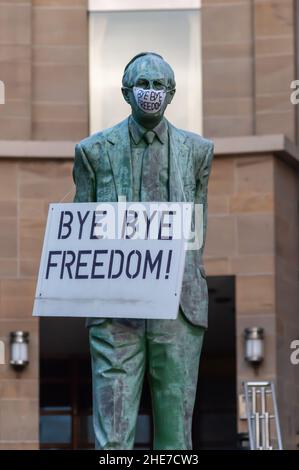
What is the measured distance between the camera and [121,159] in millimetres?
10055

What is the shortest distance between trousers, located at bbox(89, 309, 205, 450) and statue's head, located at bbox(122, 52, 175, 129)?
39.1 inches

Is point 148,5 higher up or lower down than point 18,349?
higher up

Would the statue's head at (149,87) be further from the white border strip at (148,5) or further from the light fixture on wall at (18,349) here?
the white border strip at (148,5)

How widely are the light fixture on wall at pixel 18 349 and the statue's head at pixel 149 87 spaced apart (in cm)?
1683

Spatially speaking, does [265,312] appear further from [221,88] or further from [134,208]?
[134,208]

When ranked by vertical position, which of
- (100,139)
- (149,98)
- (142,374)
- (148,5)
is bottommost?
(142,374)

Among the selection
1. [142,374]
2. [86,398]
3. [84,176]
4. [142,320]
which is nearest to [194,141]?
[84,176]

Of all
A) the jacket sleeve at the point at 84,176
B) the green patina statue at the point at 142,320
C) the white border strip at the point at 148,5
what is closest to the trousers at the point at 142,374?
the green patina statue at the point at 142,320

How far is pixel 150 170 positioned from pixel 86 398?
850 inches

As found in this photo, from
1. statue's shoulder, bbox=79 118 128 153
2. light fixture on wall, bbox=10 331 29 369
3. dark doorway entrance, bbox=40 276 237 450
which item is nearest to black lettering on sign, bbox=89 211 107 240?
statue's shoulder, bbox=79 118 128 153

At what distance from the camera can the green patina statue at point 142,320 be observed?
9.72 metres

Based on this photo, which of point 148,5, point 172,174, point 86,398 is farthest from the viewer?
point 86,398

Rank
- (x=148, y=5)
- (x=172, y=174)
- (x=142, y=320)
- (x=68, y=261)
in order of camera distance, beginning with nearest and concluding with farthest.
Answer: (x=142, y=320) < (x=68, y=261) < (x=172, y=174) < (x=148, y=5)

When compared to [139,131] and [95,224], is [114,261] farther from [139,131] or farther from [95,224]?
[139,131]
